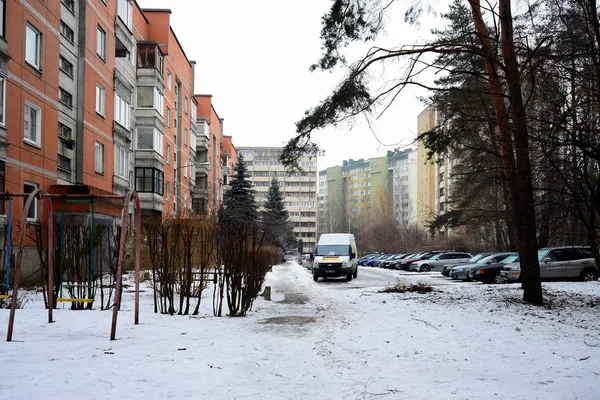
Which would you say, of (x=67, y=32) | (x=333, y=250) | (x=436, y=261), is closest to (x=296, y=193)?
(x=436, y=261)

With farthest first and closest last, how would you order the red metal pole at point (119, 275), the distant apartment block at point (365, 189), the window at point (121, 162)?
the distant apartment block at point (365, 189)
the window at point (121, 162)
the red metal pole at point (119, 275)

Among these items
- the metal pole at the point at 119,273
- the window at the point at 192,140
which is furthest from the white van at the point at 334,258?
the window at the point at 192,140

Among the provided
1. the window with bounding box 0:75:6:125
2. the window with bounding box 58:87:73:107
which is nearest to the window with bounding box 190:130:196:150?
the window with bounding box 58:87:73:107

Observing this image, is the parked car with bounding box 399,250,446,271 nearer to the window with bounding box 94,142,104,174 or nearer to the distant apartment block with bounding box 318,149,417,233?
the window with bounding box 94,142,104,174

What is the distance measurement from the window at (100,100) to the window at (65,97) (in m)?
2.45

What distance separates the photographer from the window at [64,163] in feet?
77.3

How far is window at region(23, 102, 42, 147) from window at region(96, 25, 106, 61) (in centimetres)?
739

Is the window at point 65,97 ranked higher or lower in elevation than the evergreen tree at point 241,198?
higher

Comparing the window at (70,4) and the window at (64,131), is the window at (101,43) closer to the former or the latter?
the window at (70,4)

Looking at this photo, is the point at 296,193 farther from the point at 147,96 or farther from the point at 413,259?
the point at 147,96

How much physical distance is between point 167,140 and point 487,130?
29610 millimetres

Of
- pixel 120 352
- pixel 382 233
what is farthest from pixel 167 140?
pixel 382 233

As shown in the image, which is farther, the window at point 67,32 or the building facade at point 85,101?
the window at point 67,32

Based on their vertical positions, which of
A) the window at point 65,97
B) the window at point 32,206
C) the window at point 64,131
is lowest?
the window at point 32,206
